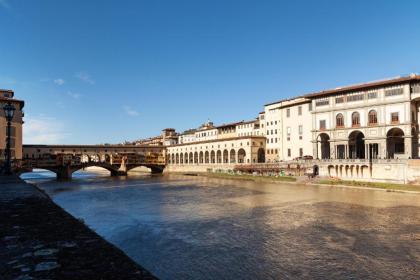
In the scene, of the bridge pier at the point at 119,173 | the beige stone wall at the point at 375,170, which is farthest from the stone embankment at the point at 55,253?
the bridge pier at the point at 119,173

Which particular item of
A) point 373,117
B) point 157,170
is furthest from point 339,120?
point 157,170

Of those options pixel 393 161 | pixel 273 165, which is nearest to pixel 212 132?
pixel 273 165

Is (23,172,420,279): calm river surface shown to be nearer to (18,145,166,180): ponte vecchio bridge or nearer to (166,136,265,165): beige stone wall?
(18,145,166,180): ponte vecchio bridge

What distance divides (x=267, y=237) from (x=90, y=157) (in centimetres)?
9413

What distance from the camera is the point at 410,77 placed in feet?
174

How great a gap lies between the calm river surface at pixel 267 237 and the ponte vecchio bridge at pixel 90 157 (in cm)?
5062

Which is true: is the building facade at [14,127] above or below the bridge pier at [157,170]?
above

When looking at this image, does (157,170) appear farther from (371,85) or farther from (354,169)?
(371,85)

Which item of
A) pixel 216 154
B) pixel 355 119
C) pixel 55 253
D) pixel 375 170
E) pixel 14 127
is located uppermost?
pixel 14 127

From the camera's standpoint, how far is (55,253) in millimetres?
5883

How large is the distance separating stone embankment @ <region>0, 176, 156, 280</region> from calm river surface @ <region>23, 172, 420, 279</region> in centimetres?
760

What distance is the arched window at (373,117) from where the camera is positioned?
190ft

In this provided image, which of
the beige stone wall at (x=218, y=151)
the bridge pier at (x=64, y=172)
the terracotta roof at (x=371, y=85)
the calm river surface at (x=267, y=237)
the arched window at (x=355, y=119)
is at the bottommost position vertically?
the calm river surface at (x=267, y=237)

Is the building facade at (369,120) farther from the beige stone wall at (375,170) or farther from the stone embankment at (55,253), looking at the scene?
the stone embankment at (55,253)
